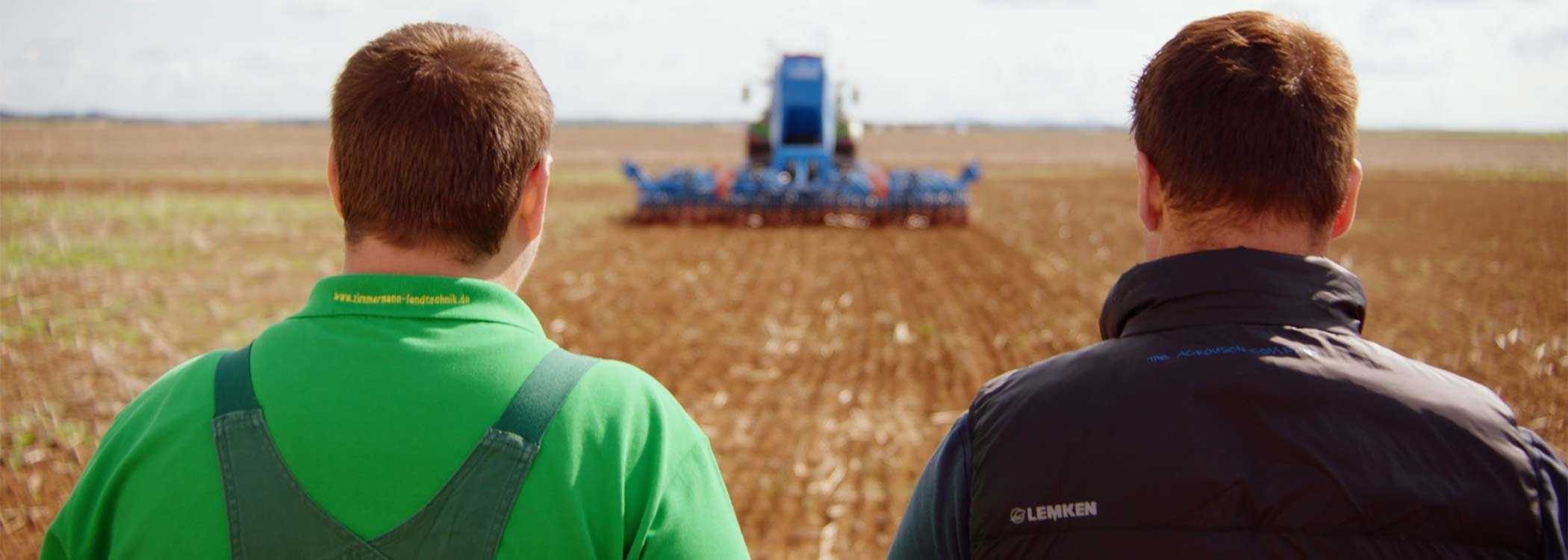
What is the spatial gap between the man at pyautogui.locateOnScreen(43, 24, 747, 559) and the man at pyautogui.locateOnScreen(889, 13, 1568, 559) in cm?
51

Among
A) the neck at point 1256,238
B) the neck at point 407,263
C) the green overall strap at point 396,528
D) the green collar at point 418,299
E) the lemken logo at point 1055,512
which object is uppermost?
the neck at point 1256,238

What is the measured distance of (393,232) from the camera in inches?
70.4

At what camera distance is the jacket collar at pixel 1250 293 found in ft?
6.00

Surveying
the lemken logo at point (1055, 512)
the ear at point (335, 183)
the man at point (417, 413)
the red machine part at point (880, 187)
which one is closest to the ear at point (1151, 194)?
the lemken logo at point (1055, 512)

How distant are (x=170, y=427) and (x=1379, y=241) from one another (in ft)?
69.9

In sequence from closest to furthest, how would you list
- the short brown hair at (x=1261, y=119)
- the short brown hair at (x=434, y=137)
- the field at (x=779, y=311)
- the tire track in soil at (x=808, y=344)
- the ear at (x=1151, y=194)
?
the short brown hair at (x=434, y=137)
the short brown hair at (x=1261, y=119)
the ear at (x=1151, y=194)
the tire track in soil at (x=808, y=344)
the field at (x=779, y=311)

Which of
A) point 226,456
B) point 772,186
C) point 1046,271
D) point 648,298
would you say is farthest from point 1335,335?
point 772,186

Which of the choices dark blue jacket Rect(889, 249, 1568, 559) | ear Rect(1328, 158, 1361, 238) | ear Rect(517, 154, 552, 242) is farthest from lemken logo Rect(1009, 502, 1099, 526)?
ear Rect(517, 154, 552, 242)

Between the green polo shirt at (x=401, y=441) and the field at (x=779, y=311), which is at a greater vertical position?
the green polo shirt at (x=401, y=441)

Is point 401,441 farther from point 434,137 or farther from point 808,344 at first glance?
point 808,344

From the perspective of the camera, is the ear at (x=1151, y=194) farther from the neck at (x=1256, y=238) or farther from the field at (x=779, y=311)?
the field at (x=779, y=311)

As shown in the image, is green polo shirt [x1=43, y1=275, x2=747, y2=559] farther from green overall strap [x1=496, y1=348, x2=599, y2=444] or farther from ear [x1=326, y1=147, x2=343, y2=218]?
ear [x1=326, y1=147, x2=343, y2=218]

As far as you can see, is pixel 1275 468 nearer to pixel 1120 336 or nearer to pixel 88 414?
pixel 1120 336

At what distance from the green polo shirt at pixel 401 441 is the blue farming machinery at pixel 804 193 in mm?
17930
